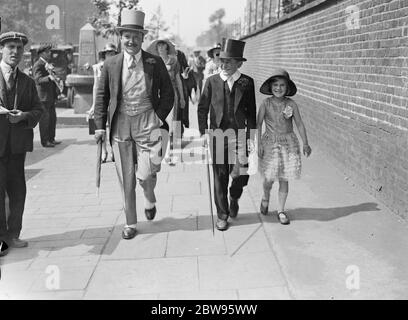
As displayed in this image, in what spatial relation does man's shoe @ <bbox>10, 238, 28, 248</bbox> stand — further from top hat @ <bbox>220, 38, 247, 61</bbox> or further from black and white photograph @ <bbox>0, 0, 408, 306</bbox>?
top hat @ <bbox>220, 38, 247, 61</bbox>

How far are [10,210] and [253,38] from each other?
18869 mm

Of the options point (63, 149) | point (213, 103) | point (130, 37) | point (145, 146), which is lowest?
point (63, 149)

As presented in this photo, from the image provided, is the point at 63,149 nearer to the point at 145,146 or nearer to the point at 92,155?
the point at 92,155

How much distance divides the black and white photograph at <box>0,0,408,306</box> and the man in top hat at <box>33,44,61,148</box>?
259 centimetres

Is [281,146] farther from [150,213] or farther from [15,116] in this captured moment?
[15,116]

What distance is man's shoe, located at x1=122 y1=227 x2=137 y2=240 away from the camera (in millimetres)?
5141

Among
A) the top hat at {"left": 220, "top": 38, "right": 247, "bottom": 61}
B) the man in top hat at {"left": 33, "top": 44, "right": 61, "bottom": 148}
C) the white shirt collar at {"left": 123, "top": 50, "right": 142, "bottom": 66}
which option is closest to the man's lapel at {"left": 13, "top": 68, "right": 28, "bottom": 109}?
the white shirt collar at {"left": 123, "top": 50, "right": 142, "bottom": 66}

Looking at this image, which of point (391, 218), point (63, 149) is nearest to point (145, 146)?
point (391, 218)

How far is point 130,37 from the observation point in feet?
16.4

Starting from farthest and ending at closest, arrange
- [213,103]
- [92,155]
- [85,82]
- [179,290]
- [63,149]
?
[85,82], [63,149], [92,155], [213,103], [179,290]

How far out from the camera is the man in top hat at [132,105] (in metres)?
5.02

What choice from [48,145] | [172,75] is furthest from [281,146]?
[48,145]

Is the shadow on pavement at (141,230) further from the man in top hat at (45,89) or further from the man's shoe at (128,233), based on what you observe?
the man in top hat at (45,89)

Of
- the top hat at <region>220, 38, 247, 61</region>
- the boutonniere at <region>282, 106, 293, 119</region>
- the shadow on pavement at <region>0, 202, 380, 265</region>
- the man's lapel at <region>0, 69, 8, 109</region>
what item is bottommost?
the shadow on pavement at <region>0, 202, 380, 265</region>
